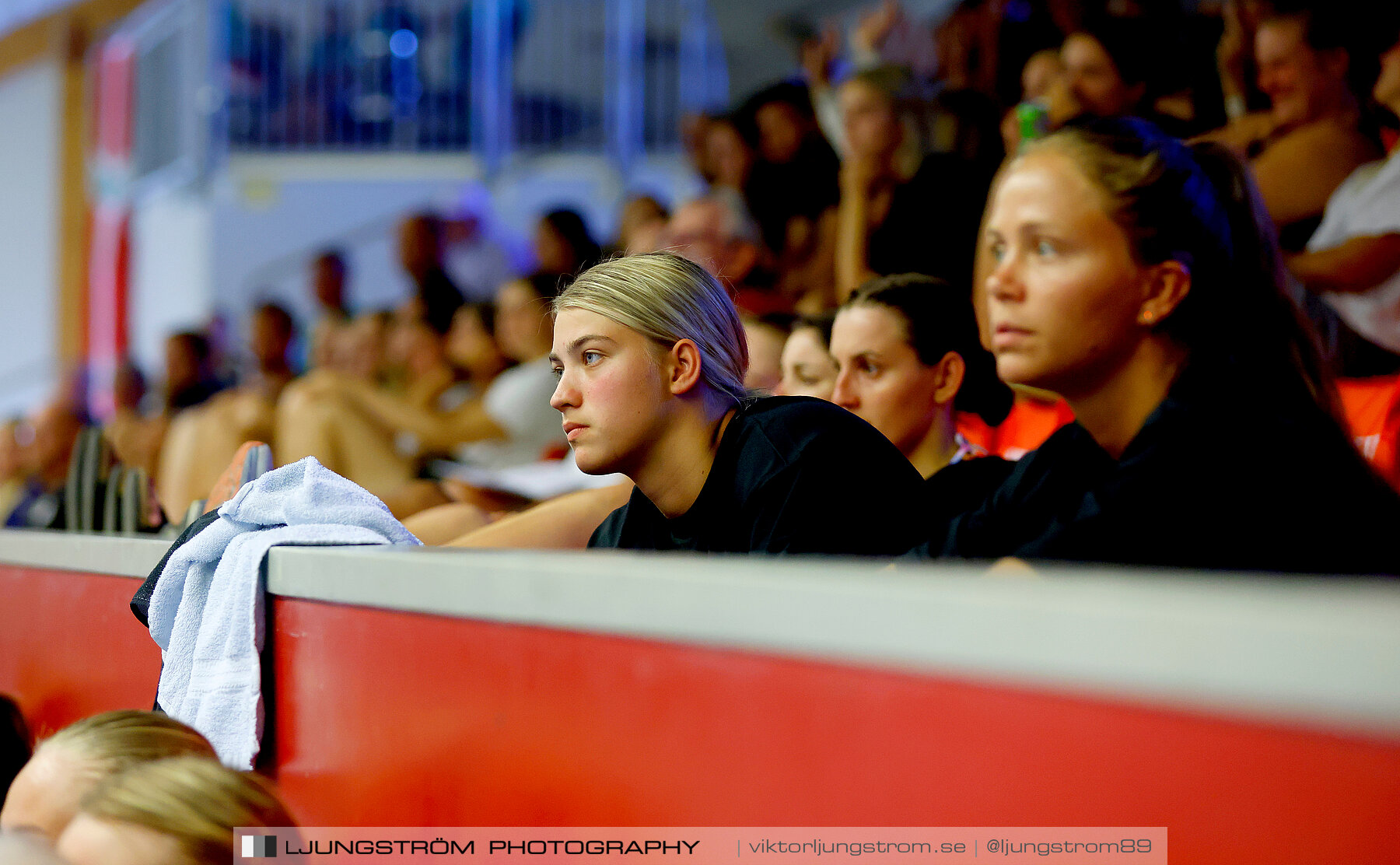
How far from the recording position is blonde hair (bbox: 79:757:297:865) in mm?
744

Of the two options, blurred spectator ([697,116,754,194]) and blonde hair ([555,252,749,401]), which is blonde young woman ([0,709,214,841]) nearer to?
blonde hair ([555,252,749,401])

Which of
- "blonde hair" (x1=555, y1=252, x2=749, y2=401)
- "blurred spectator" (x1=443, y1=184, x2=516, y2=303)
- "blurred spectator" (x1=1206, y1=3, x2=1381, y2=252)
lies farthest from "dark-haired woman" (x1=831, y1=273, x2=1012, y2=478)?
"blurred spectator" (x1=443, y1=184, x2=516, y2=303)

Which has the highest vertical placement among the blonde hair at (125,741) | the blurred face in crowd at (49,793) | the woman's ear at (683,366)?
the woman's ear at (683,366)

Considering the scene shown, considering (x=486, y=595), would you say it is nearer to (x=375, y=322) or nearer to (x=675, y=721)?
(x=675, y=721)

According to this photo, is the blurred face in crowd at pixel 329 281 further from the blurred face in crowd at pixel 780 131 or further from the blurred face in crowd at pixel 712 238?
the blurred face in crowd at pixel 712 238

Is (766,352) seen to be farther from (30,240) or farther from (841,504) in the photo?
(30,240)

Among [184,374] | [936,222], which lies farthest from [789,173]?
[184,374]

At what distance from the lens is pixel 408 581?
95 cm

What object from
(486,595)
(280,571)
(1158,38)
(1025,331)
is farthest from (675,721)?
(1158,38)

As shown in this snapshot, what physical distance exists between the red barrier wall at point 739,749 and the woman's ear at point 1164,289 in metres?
0.46

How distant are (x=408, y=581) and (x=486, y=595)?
0.35ft

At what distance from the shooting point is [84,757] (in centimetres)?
92

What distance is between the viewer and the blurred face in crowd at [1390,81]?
202 cm

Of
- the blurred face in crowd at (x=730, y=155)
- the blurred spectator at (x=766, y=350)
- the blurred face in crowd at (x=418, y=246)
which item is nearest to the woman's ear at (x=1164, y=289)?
the blurred spectator at (x=766, y=350)
